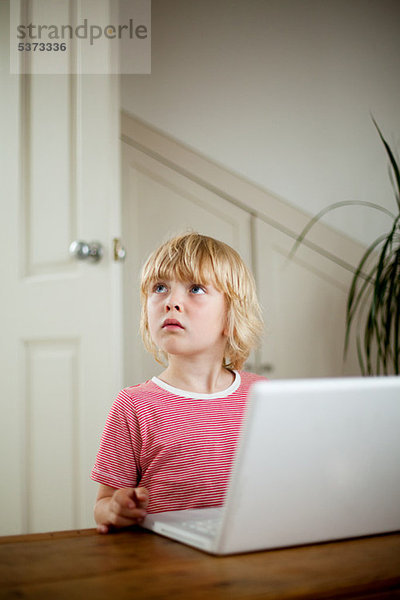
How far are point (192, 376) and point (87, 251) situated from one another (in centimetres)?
62

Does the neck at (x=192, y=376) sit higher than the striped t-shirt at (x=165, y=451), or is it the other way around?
the neck at (x=192, y=376)

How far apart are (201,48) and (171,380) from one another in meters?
1.72

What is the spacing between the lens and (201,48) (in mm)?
2422

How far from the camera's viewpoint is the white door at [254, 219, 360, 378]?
235cm

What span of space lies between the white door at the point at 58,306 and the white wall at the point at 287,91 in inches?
25.5

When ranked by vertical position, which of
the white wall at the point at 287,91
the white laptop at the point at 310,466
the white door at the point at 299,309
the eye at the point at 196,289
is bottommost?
the white door at the point at 299,309

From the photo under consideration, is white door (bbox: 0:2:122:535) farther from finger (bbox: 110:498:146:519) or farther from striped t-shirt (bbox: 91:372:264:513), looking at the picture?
finger (bbox: 110:498:146:519)

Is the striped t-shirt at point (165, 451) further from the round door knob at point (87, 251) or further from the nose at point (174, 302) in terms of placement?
the round door knob at point (87, 251)

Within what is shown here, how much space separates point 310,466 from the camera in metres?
0.60

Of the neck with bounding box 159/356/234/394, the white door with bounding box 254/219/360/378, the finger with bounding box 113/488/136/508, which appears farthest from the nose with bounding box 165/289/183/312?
the white door with bounding box 254/219/360/378

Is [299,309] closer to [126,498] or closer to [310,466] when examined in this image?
[126,498]

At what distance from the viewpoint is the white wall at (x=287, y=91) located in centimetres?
238

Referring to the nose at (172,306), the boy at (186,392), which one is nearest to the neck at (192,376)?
the boy at (186,392)

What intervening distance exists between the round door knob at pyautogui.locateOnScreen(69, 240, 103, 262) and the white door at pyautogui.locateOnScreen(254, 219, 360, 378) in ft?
2.87
